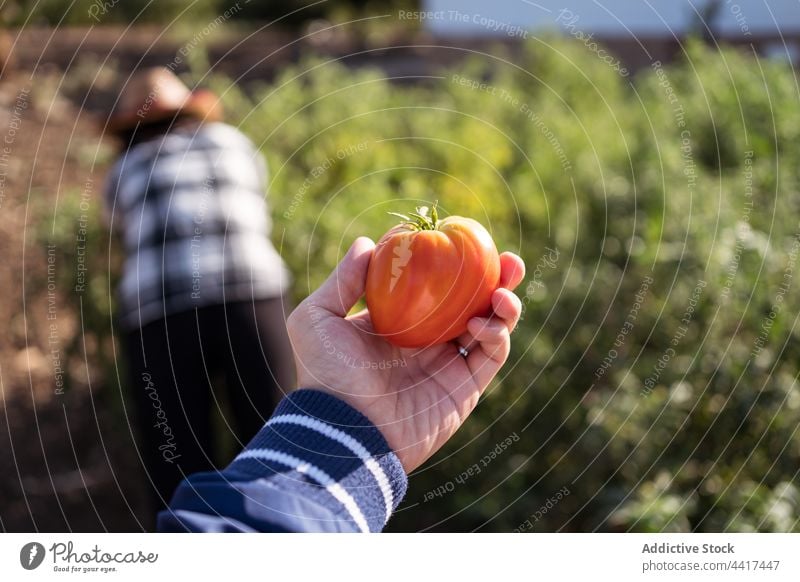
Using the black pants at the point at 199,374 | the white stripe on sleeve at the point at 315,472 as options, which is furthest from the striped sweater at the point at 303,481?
the black pants at the point at 199,374

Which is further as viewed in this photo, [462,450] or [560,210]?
[560,210]

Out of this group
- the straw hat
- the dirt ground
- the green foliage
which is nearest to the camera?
the green foliage

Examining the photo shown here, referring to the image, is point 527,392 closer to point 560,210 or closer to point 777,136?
point 560,210

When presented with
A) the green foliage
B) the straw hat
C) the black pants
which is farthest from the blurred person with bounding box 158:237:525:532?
the straw hat

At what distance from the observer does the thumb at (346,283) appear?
1844 mm

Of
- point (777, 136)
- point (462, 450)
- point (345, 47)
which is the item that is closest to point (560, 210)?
point (777, 136)

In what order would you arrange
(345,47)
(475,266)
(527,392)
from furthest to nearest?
(345,47), (527,392), (475,266)

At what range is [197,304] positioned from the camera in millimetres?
3455

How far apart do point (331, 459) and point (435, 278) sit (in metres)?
0.43

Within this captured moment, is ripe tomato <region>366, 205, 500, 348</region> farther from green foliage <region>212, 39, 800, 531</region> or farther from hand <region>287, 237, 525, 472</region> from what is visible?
green foliage <region>212, 39, 800, 531</region>

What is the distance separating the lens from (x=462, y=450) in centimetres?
337

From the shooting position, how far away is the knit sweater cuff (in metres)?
1.53
